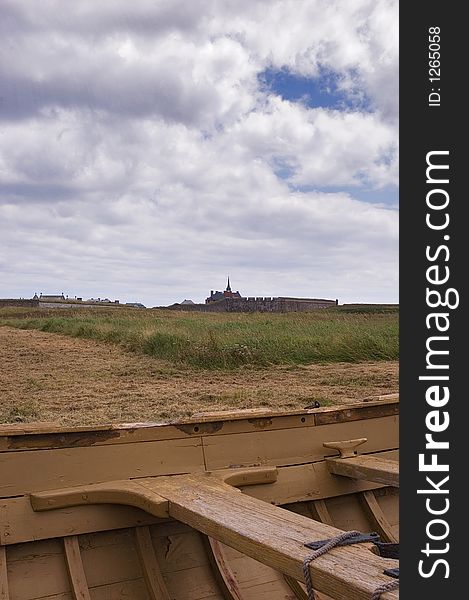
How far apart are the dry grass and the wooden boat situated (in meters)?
4.41

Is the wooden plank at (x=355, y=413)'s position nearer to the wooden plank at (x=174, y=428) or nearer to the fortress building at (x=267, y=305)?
the wooden plank at (x=174, y=428)

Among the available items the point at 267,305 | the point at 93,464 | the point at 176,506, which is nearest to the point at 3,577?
the point at 93,464

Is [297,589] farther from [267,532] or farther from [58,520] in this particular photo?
[58,520]

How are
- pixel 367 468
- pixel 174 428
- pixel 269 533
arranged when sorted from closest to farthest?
1. pixel 269 533
2. pixel 174 428
3. pixel 367 468

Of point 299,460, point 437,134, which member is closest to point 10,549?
point 299,460

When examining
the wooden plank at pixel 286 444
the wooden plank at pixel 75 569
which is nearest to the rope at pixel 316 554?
the wooden plank at pixel 75 569

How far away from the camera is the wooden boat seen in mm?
2432

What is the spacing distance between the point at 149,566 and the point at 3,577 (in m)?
0.58

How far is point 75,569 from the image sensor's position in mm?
2553

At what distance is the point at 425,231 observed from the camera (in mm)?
1775

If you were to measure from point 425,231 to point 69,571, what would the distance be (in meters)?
1.88

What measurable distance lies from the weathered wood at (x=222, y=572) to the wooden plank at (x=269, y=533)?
0.95 ft

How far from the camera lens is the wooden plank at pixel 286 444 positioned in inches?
125

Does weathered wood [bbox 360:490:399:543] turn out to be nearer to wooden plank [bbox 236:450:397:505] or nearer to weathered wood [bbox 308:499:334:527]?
wooden plank [bbox 236:450:397:505]
